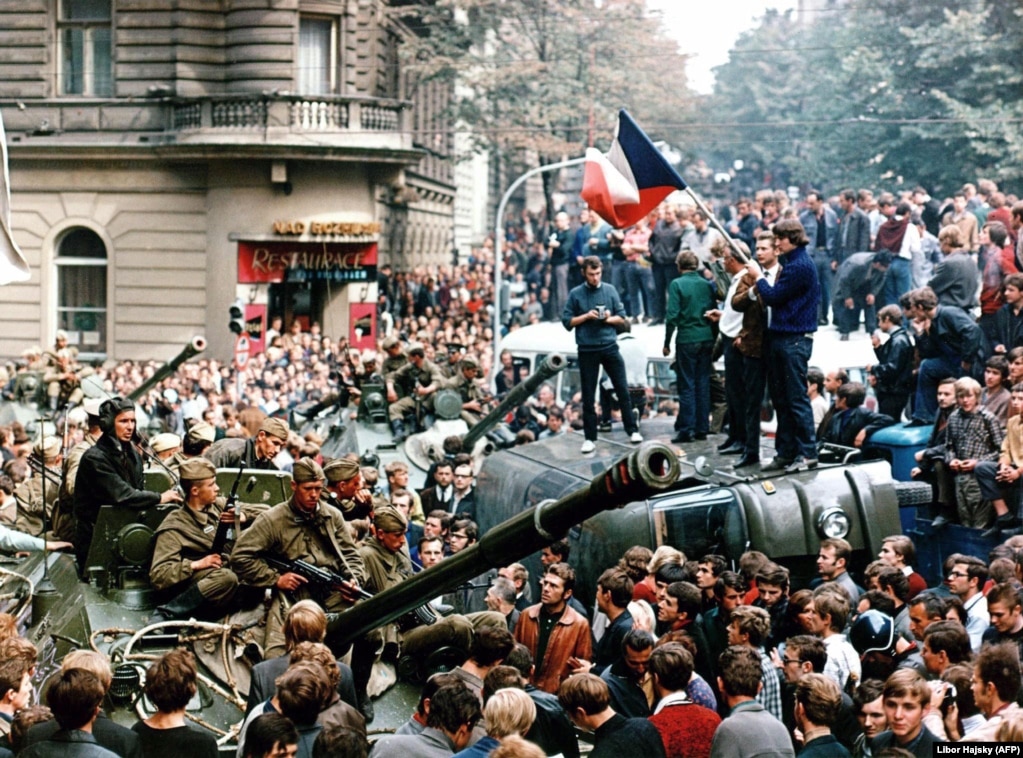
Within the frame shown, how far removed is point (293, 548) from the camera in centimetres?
984

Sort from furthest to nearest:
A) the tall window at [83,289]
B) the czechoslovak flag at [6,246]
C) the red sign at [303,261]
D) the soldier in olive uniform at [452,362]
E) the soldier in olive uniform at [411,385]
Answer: the tall window at [83,289], the red sign at [303,261], the soldier in olive uniform at [452,362], the soldier in olive uniform at [411,385], the czechoslovak flag at [6,246]

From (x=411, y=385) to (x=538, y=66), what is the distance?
2447 centimetres

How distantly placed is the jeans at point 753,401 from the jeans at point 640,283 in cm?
938

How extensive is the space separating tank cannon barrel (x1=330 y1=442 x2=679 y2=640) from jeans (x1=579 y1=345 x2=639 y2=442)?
6.44m

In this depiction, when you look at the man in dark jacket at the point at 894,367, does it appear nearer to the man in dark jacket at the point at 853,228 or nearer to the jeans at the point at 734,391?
the jeans at the point at 734,391

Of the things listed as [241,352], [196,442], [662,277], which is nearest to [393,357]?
[662,277]

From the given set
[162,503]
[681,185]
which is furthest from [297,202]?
[162,503]

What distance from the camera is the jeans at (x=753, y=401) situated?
43.9ft

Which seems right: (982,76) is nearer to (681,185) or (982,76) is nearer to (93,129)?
(93,129)

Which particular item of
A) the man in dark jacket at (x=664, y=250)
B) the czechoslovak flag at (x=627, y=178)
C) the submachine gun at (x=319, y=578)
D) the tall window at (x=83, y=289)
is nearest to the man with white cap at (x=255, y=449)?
the submachine gun at (x=319, y=578)

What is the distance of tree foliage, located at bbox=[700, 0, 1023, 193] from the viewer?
119 ft

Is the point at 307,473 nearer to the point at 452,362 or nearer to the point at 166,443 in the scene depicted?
the point at 166,443

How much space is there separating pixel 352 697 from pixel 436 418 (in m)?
10.6

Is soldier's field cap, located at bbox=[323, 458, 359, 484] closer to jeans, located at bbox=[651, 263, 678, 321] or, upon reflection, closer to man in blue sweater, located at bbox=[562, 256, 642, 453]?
man in blue sweater, located at bbox=[562, 256, 642, 453]
